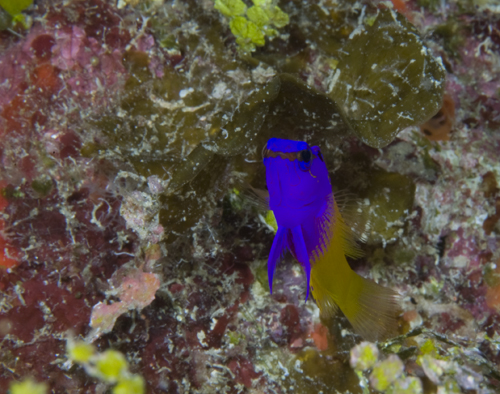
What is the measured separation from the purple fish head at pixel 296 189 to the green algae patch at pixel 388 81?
785 millimetres

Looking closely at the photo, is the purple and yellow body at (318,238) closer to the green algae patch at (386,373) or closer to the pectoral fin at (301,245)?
the pectoral fin at (301,245)

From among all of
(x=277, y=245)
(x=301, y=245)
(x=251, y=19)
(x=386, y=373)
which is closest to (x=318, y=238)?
(x=301, y=245)

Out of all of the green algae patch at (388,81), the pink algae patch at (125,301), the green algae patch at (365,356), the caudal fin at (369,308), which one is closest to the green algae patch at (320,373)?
the caudal fin at (369,308)

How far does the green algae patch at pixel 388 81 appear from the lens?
2520 millimetres

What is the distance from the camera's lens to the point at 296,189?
191 centimetres

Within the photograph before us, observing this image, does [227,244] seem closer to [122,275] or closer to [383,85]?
[122,275]

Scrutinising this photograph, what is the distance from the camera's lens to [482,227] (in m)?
3.44

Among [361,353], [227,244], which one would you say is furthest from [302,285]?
[361,353]

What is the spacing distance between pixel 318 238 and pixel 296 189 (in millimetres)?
551

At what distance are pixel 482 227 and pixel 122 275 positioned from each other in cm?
381

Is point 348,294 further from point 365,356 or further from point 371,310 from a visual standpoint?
point 365,356

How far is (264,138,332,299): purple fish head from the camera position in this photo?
6.04 feet

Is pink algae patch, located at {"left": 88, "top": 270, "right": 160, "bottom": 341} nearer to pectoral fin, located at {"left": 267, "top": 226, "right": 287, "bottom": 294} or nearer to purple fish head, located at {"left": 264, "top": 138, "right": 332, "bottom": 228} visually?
pectoral fin, located at {"left": 267, "top": 226, "right": 287, "bottom": 294}

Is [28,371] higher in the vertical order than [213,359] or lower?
lower
